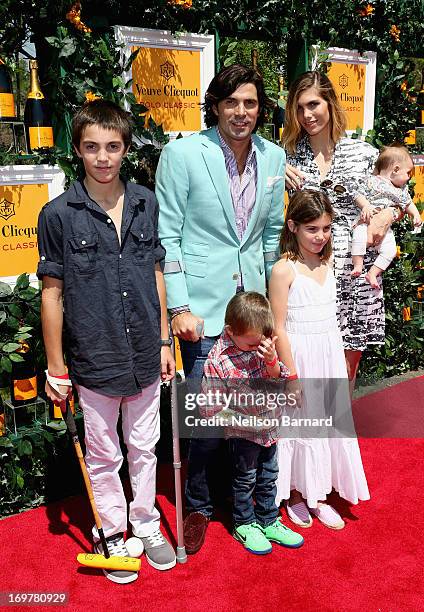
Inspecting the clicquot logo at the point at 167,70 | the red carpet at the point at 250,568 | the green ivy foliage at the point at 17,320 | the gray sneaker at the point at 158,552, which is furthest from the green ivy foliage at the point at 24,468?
the clicquot logo at the point at 167,70

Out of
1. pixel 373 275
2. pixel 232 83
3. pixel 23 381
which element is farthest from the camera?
pixel 373 275

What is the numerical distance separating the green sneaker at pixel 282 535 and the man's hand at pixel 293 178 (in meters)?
1.76

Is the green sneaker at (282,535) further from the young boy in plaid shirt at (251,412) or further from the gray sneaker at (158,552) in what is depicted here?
the gray sneaker at (158,552)

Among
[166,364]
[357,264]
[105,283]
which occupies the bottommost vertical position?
[166,364]

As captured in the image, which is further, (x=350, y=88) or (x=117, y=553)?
(x=350, y=88)

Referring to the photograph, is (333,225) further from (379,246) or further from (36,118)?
(36,118)

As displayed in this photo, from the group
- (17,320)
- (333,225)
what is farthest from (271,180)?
(17,320)

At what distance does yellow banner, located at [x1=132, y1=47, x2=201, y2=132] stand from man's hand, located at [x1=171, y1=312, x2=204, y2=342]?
63.6 inches

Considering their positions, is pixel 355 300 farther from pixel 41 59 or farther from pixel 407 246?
pixel 41 59

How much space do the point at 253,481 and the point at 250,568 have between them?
394 millimetres

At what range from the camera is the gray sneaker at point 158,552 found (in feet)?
9.98

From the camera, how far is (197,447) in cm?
321

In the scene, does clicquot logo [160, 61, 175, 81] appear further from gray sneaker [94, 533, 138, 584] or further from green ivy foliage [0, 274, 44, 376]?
gray sneaker [94, 533, 138, 584]

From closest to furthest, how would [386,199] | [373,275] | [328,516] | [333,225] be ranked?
[328,516] → [333,225] → [373,275] → [386,199]
